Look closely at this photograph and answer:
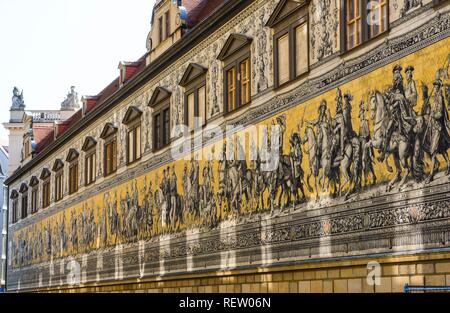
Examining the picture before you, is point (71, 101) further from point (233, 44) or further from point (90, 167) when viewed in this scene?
point (233, 44)

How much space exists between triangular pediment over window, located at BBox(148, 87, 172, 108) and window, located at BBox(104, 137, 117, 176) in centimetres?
454

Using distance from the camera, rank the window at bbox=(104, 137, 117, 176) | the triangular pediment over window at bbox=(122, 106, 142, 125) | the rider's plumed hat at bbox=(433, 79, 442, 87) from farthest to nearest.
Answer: the window at bbox=(104, 137, 117, 176) → the triangular pediment over window at bbox=(122, 106, 142, 125) → the rider's plumed hat at bbox=(433, 79, 442, 87)

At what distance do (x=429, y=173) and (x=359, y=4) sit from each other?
3529 millimetres

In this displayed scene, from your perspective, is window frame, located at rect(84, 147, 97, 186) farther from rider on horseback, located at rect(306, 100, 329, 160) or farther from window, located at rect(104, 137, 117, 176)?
rider on horseback, located at rect(306, 100, 329, 160)

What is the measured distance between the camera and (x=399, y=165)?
12.9 metres

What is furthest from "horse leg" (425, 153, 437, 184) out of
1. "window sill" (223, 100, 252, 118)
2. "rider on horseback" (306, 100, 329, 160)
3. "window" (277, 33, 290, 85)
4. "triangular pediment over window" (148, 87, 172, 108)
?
"triangular pediment over window" (148, 87, 172, 108)

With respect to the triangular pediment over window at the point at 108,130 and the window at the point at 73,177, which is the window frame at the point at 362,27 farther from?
the window at the point at 73,177

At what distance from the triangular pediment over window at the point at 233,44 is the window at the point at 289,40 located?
53.0 inches

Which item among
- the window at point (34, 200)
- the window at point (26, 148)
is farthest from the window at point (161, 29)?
the window at point (26, 148)

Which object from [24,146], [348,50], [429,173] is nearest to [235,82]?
[348,50]

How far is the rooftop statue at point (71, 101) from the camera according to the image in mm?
56406

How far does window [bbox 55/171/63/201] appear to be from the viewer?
38959 millimetres

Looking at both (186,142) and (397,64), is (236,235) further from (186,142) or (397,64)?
(397,64)

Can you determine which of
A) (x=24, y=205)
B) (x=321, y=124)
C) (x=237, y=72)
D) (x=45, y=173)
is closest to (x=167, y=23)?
(x=237, y=72)
